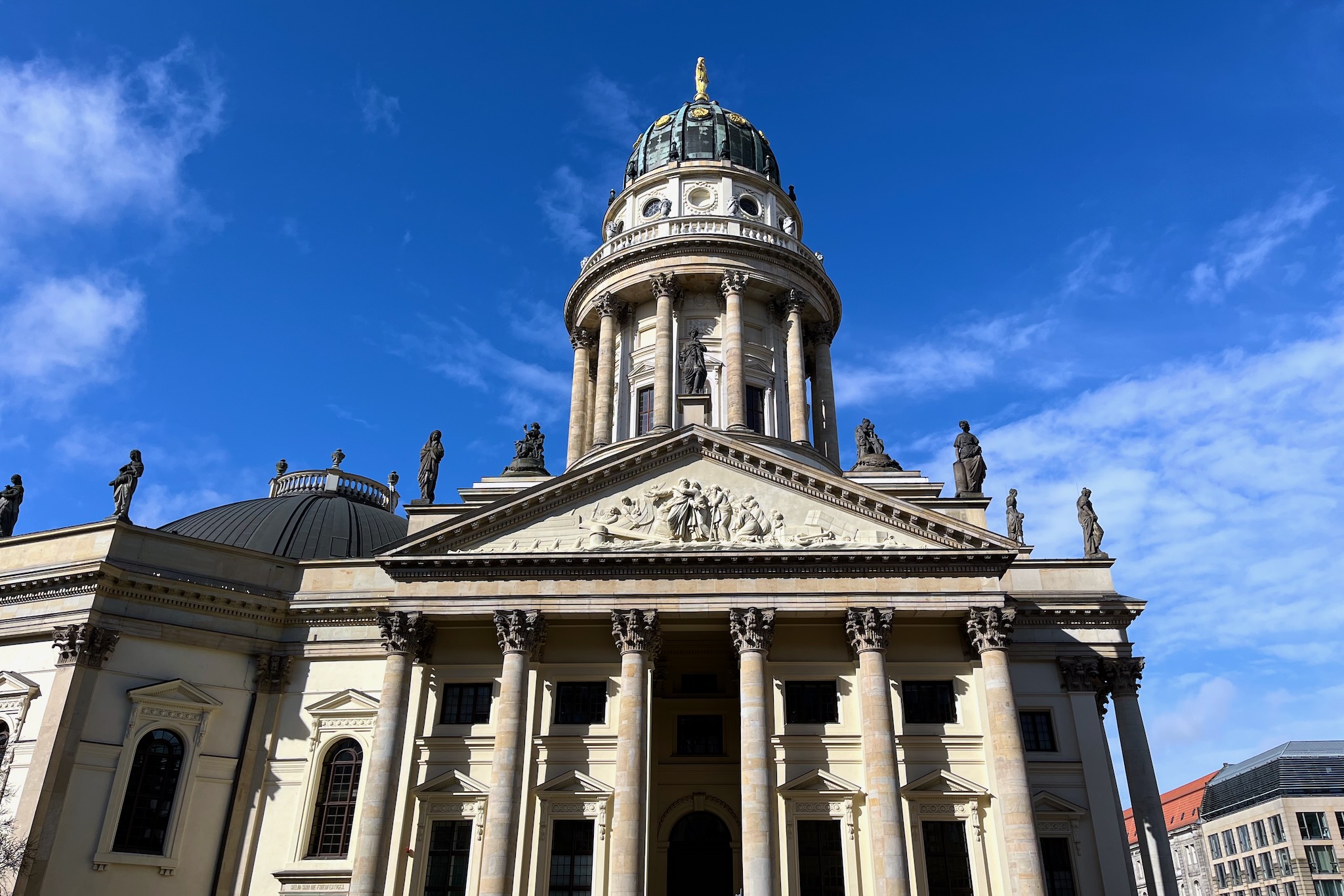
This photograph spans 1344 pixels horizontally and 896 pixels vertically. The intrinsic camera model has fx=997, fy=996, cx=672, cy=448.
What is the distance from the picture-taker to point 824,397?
45906 mm

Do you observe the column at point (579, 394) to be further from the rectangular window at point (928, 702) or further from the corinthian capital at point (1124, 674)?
the corinthian capital at point (1124, 674)

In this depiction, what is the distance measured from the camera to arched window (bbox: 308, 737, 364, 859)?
2906 cm

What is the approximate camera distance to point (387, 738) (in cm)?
2783

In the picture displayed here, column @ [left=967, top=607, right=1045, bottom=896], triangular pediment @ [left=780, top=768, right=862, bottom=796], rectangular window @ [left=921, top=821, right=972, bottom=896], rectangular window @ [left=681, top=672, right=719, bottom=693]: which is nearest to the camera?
column @ [left=967, top=607, right=1045, bottom=896]

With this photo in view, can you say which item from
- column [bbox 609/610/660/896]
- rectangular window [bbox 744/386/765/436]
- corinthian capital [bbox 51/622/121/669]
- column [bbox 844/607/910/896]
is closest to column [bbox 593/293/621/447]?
rectangular window [bbox 744/386/765/436]

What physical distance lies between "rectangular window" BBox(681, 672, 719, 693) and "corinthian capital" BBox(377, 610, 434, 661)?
8.61 metres

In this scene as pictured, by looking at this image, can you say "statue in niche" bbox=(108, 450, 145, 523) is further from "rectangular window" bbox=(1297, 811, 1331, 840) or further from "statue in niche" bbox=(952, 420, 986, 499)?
"rectangular window" bbox=(1297, 811, 1331, 840)

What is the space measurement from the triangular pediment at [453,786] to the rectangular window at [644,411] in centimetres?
1773

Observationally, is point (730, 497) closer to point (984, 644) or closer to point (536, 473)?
point (984, 644)

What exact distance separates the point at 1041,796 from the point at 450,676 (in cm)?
1784

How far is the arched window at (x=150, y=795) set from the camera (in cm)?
2786

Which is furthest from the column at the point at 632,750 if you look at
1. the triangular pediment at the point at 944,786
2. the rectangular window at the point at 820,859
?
the triangular pediment at the point at 944,786

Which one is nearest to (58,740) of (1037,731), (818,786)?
(818,786)

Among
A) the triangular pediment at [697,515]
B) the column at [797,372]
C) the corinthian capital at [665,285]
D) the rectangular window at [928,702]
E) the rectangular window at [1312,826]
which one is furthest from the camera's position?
the rectangular window at [1312,826]
